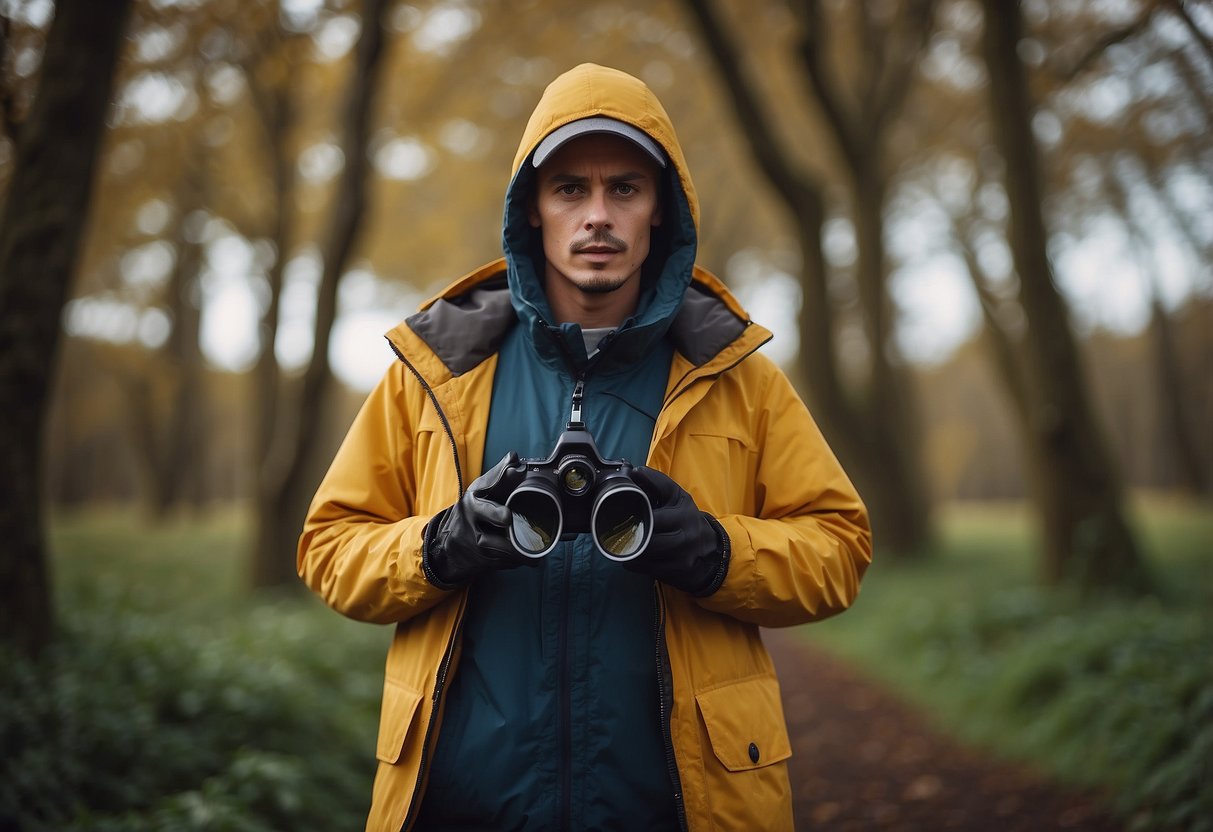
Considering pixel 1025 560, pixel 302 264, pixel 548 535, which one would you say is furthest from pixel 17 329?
pixel 302 264

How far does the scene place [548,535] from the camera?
6.76 ft

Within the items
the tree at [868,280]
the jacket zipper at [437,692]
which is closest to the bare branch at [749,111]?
the tree at [868,280]

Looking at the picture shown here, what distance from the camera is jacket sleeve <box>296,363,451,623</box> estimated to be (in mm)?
2268

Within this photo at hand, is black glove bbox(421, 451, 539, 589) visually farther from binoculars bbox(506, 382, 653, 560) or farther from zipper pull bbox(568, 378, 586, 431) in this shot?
zipper pull bbox(568, 378, 586, 431)

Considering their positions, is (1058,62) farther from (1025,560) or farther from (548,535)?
(548,535)

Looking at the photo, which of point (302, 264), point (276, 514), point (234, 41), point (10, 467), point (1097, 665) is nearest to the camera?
point (10, 467)

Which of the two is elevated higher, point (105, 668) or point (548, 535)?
point (548, 535)

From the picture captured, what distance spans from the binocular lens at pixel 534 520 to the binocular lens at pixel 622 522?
0.10 metres

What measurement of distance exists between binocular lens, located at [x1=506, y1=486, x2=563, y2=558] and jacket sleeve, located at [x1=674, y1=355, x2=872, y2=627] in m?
0.46

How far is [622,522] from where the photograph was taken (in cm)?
212

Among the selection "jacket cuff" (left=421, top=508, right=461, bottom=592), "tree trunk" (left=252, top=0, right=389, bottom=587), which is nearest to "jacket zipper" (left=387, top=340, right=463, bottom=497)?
"jacket cuff" (left=421, top=508, right=461, bottom=592)

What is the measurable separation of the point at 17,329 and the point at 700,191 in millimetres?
15154

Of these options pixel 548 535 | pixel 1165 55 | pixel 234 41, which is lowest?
pixel 548 535

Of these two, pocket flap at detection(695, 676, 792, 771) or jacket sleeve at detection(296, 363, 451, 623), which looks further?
jacket sleeve at detection(296, 363, 451, 623)
